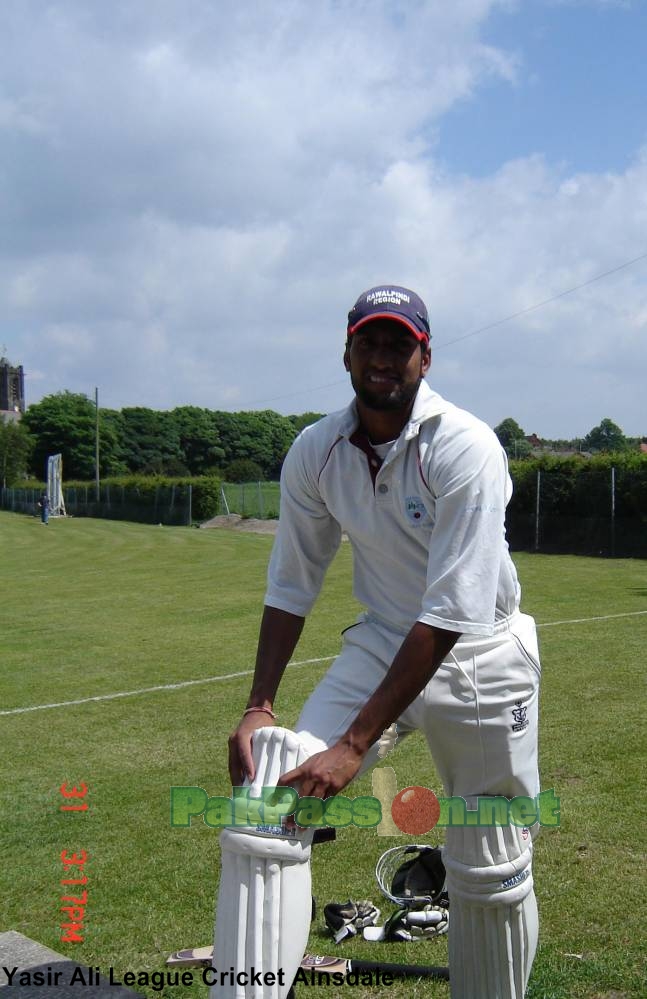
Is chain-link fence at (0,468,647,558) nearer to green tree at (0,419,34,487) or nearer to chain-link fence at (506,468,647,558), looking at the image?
chain-link fence at (506,468,647,558)

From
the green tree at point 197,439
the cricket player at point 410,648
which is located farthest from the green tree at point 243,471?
the cricket player at point 410,648

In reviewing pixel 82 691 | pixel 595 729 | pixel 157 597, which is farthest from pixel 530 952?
pixel 157 597

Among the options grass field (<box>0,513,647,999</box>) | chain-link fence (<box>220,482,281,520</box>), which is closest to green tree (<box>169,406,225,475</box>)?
chain-link fence (<box>220,482,281,520</box>)

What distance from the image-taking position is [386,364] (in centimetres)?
276

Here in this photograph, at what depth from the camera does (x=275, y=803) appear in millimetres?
2438

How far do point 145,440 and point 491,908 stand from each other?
11266cm

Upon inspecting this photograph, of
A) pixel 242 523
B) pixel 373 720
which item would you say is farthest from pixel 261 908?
pixel 242 523

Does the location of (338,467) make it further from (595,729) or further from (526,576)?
(526,576)

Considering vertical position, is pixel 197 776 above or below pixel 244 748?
below

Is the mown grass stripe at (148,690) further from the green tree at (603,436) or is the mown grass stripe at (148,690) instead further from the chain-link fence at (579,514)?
the green tree at (603,436)

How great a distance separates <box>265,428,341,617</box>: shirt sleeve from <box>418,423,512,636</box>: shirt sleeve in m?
0.50

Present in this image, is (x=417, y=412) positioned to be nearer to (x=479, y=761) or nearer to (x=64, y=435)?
(x=479, y=761)

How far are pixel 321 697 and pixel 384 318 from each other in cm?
112

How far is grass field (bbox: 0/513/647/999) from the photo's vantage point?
3666 mm
